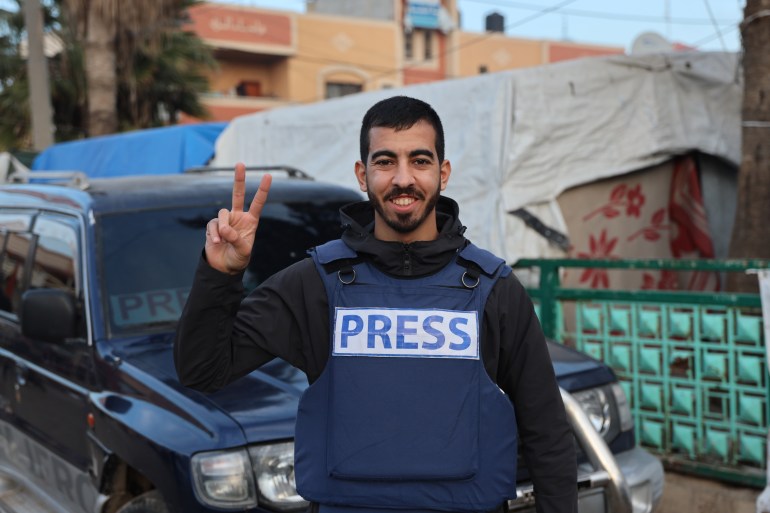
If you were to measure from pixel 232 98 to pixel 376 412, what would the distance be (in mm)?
32370

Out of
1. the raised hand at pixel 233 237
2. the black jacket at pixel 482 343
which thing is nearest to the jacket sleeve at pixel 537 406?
the black jacket at pixel 482 343

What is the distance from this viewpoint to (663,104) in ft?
24.8

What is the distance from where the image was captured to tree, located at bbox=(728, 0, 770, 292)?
5809 mm

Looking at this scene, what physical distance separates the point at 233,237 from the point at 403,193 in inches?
15.8

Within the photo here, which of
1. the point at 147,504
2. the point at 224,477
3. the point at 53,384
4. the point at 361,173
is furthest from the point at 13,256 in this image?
the point at 361,173

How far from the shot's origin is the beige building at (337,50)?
33.3m

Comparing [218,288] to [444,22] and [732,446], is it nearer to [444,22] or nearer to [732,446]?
[732,446]

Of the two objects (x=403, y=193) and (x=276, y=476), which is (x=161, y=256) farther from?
(x=403, y=193)

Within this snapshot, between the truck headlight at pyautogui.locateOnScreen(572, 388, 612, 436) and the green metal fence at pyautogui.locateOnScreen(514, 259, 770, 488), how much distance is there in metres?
1.59

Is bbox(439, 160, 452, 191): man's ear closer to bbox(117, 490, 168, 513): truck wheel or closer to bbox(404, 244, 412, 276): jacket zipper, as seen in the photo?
bbox(404, 244, 412, 276): jacket zipper

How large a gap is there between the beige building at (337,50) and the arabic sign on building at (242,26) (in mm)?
38

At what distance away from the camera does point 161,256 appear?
11.7 feet

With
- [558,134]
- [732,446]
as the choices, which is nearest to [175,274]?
[732,446]

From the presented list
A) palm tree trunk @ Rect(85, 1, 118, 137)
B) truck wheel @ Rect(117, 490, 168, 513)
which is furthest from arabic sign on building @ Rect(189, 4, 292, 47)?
truck wheel @ Rect(117, 490, 168, 513)
